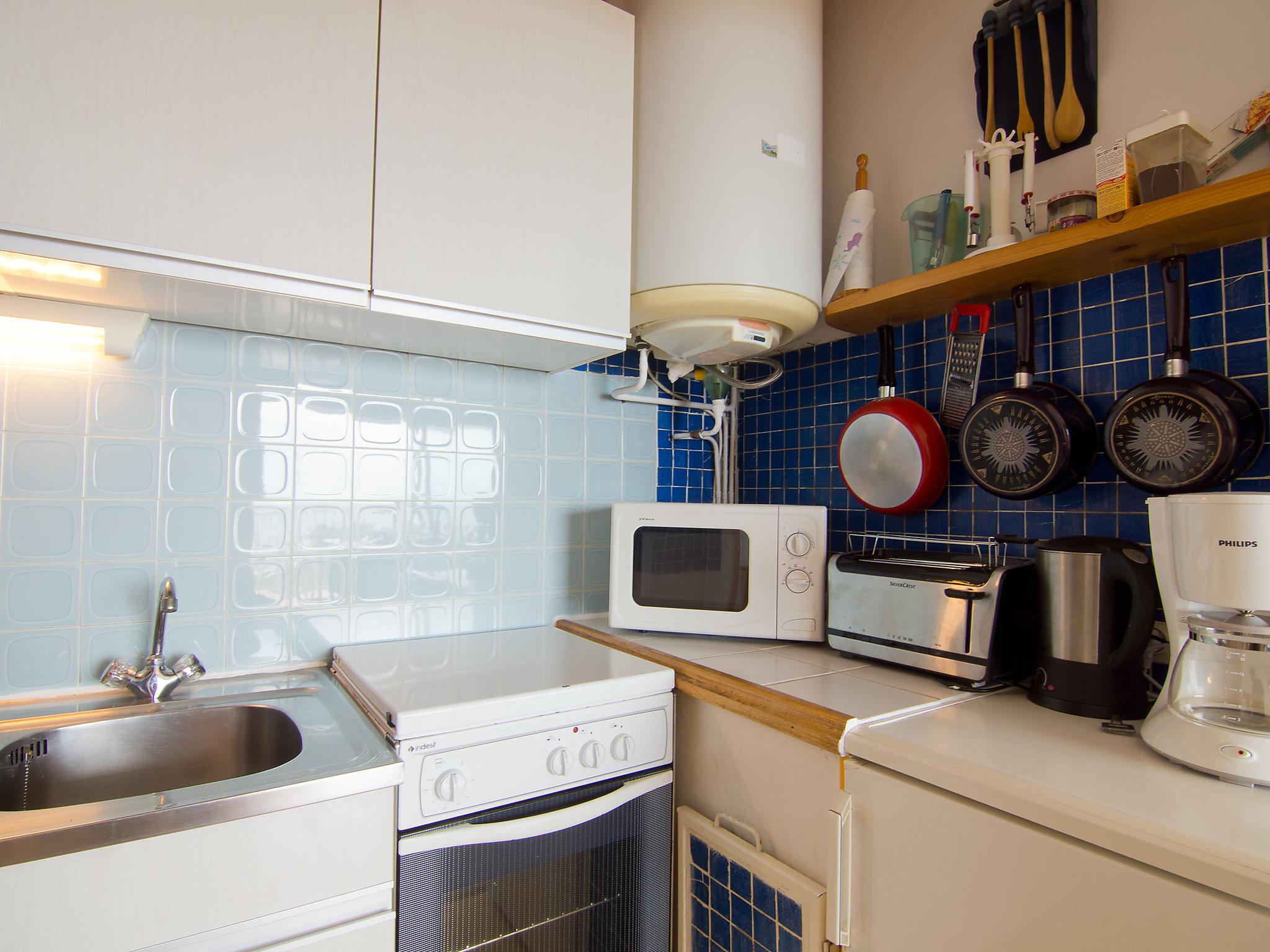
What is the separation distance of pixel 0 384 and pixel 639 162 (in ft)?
4.16

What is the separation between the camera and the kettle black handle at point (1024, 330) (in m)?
1.24

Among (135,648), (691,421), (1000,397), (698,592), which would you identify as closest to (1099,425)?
(1000,397)

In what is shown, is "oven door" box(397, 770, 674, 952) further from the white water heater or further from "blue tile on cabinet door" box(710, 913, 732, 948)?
the white water heater

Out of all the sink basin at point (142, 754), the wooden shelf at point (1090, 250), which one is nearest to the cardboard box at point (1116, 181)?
the wooden shelf at point (1090, 250)

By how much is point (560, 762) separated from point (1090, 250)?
121 centimetres

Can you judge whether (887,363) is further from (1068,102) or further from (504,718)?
(504,718)

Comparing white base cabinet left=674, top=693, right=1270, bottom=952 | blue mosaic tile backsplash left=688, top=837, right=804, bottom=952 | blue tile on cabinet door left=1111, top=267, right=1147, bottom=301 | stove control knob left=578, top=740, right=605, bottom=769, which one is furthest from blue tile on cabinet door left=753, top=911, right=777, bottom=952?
blue tile on cabinet door left=1111, top=267, right=1147, bottom=301

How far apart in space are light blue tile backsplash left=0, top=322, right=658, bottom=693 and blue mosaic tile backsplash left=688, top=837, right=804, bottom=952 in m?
0.71

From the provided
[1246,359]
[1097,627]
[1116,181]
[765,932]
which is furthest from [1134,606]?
[765,932]

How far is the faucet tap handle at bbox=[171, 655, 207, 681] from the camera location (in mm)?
1246

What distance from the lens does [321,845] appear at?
36.2 inches

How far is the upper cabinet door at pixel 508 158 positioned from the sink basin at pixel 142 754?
809 mm

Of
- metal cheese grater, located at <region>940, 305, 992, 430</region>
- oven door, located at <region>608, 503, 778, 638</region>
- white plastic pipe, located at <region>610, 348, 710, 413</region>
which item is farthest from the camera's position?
white plastic pipe, located at <region>610, 348, 710, 413</region>

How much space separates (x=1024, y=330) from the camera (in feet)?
4.10
